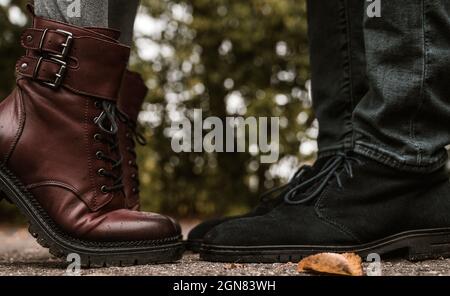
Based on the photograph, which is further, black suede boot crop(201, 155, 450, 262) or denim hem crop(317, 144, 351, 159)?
denim hem crop(317, 144, 351, 159)

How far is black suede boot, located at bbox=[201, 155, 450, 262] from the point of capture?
1.61 metres

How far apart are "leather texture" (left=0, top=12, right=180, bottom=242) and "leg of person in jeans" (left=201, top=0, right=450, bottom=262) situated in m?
Result: 0.27

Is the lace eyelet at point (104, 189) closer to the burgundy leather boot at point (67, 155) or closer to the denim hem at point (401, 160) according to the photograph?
the burgundy leather boot at point (67, 155)

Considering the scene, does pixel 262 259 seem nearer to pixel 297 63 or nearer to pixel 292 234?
pixel 292 234

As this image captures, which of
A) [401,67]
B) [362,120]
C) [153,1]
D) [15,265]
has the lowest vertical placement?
[15,265]

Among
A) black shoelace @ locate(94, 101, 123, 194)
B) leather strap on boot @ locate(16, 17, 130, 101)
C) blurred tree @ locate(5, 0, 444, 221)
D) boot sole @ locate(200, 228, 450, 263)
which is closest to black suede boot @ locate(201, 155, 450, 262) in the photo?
boot sole @ locate(200, 228, 450, 263)

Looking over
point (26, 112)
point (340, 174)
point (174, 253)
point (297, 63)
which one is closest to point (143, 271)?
point (174, 253)

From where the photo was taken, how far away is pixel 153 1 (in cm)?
418

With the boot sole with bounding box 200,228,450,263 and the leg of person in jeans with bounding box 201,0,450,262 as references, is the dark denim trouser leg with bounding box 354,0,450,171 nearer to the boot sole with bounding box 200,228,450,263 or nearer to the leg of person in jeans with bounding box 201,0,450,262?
the leg of person in jeans with bounding box 201,0,450,262

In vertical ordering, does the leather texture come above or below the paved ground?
above

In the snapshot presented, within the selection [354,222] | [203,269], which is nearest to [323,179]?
[354,222]

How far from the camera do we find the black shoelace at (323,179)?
5.57ft
